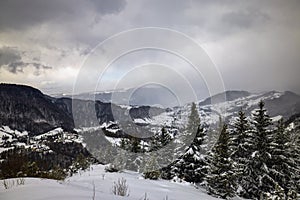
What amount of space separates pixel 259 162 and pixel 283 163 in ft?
6.40

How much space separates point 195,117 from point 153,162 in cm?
528

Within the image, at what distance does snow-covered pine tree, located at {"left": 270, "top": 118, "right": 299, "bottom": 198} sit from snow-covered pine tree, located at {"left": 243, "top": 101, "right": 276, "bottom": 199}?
1.46 ft

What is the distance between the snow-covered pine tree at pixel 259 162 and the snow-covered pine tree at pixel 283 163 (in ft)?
1.46

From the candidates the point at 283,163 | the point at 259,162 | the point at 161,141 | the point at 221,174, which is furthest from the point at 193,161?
the point at 161,141

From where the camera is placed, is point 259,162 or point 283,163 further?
point 283,163

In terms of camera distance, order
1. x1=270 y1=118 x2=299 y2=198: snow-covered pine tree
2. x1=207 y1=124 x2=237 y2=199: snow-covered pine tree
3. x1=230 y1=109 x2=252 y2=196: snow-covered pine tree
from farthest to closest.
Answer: x1=230 y1=109 x2=252 y2=196: snow-covered pine tree < x1=270 y1=118 x2=299 y2=198: snow-covered pine tree < x1=207 y1=124 x2=237 y2=199: snow-covered pine tree

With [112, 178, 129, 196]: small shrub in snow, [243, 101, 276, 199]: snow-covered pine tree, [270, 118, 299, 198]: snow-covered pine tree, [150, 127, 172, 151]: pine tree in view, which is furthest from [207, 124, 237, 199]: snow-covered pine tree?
[150, 127, 172, 151]: pine tree

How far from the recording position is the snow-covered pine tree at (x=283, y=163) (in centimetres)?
1995

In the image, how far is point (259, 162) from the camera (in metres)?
20.0

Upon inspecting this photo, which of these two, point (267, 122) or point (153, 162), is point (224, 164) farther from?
point (153, 162)

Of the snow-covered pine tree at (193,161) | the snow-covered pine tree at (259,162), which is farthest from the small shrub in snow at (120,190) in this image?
the snow-covered pine tree at (193,161)

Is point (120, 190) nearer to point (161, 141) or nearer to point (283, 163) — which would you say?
point (283, 163)

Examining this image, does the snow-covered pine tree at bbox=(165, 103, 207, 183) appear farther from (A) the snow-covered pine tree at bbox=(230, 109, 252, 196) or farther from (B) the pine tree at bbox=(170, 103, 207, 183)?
(A) the snow-covered pine tree at bbox=(230, 109, 252, 196)

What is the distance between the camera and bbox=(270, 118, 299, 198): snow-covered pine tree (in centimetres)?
1995
